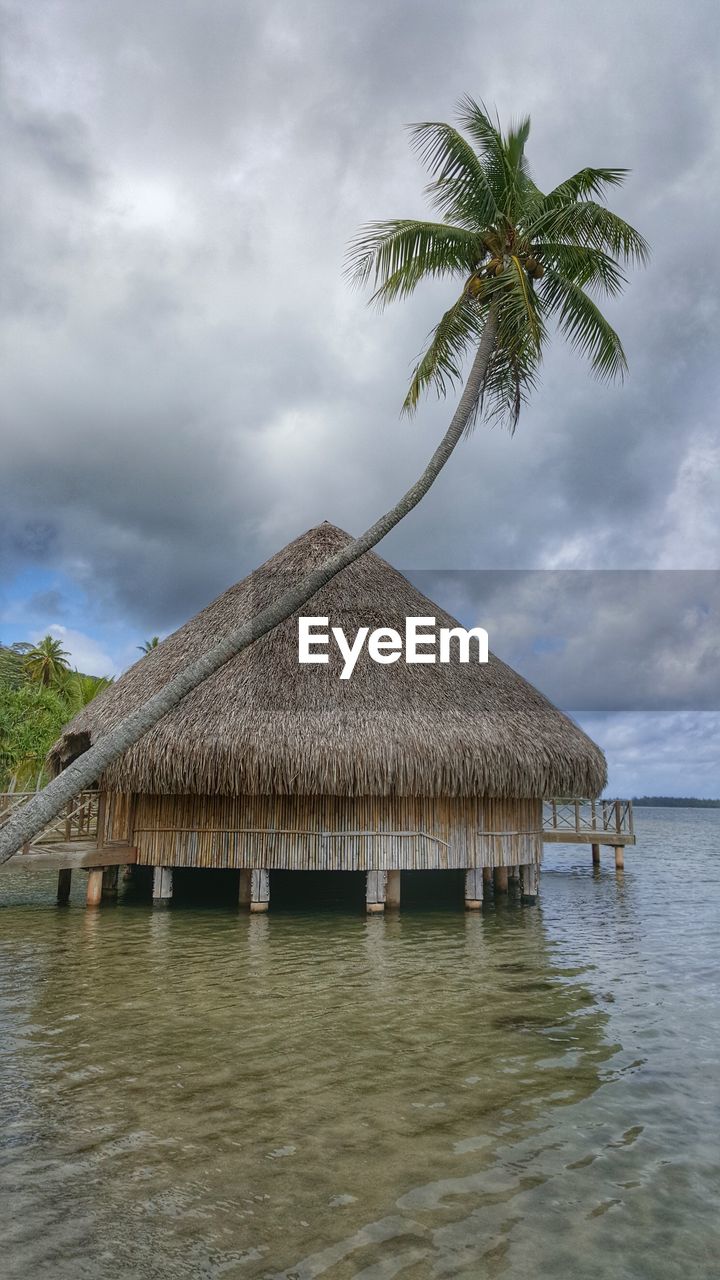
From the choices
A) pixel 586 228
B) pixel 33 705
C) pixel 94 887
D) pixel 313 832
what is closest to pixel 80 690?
pixel 33 705

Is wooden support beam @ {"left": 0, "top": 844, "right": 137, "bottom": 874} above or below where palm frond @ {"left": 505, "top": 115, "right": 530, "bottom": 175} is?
below

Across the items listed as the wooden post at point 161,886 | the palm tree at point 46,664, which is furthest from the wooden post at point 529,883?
the palm tree at point 46,664

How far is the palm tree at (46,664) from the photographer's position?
41500 mm

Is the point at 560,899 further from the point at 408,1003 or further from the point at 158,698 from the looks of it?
the point at 158,698

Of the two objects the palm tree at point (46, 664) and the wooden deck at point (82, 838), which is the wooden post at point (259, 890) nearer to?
the wooden deck at point (82, 838)

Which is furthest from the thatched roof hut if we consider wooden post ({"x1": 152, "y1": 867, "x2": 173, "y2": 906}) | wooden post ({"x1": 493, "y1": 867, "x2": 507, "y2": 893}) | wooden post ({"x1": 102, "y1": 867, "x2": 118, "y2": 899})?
wooden post ({"x1": 493, "y1": 867, "x2": 507, "y2": 893})

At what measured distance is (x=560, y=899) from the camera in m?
18.5

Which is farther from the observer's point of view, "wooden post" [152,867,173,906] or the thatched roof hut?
"wooden post" [152,867,173,906]

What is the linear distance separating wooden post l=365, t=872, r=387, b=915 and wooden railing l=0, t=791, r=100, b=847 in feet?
16.1

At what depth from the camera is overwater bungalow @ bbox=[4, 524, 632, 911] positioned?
13.1 metres

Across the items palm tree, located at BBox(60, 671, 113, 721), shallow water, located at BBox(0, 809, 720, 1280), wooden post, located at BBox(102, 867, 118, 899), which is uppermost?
palm tree, located at BBox(60, 671, 113, 721)

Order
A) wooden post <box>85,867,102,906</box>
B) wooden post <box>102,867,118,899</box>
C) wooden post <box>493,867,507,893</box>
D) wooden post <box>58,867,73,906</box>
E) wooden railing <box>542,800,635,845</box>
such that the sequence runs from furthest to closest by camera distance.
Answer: wooden railing <box>542,800,635,845</box>
wooden post <box>493,867,507,893</box>
wooden post <box>102,867,118,899</box>
wooden post <box>58,867,73,906</box>
wooden post <box>85,867,102,906</box>

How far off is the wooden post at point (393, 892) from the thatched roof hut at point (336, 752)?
146 cm

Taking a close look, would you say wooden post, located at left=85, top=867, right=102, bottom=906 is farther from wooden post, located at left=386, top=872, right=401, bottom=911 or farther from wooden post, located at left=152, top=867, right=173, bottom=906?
wooden post, located at left=386, top=872, right=401, bottom=911
